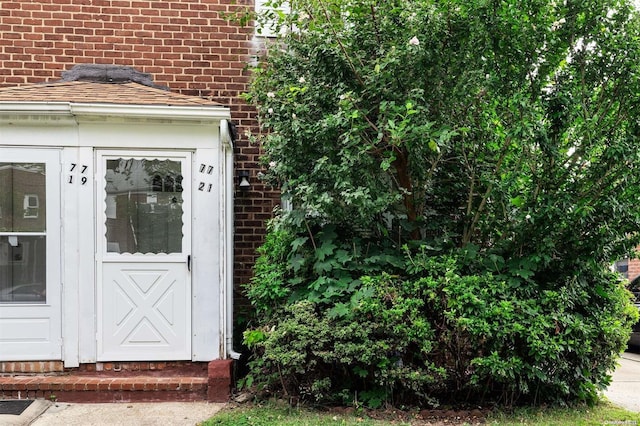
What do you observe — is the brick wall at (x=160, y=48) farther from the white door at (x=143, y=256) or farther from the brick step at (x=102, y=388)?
the brick step at (x=102, y=388)

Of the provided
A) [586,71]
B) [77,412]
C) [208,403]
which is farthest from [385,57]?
[77,412]

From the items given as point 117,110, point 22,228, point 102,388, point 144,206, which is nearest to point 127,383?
point 102,388

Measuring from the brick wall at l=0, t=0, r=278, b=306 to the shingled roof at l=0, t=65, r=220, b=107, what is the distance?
23 cm

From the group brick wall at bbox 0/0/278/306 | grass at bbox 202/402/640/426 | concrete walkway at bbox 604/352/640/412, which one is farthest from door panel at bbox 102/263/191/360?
concrete walkway at bbox 604/352/640/412

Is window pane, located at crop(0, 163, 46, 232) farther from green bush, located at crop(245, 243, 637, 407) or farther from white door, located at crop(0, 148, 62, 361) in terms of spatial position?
green bush, located at crop(245, 243, 637, 407)

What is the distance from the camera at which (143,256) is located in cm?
480

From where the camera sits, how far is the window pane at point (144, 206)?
4844mm

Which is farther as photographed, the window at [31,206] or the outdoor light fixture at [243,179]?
the outdoor light fixture at [243,179]

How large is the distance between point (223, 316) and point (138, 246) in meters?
1.14

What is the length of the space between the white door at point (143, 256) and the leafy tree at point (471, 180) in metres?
0.87

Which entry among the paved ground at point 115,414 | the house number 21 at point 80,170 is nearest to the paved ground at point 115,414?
the paved ground at point 115,414

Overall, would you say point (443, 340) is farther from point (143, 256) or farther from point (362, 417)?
point (143, 256)

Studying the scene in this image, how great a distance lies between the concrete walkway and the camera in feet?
15.9

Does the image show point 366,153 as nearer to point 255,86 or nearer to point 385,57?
point 385,57
